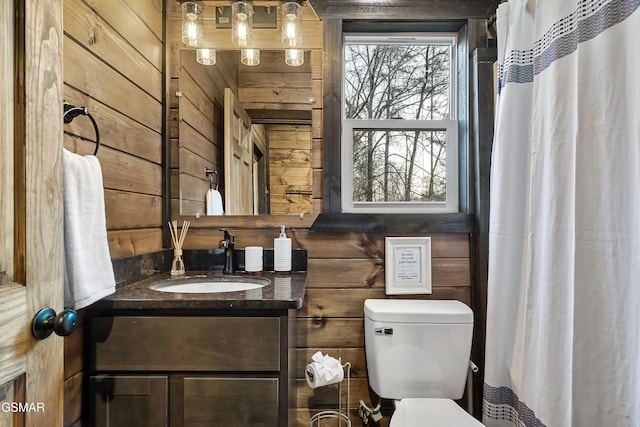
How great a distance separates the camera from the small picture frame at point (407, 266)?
1692 millimetres

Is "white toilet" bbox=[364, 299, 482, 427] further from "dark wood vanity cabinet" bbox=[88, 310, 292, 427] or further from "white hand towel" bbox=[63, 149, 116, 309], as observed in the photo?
"white hand towel" bbox=[63, 149, 116, 309]

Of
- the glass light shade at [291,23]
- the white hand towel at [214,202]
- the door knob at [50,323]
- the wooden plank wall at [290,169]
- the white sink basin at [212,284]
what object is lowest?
the white sink basin at [212,284]

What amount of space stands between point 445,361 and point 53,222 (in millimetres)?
1416

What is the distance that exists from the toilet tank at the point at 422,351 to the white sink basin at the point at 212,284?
0.55 metres

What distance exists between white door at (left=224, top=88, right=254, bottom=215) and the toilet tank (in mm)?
809

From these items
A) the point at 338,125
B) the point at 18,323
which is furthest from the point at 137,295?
the point at 338,125

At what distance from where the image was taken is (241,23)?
1.69 m

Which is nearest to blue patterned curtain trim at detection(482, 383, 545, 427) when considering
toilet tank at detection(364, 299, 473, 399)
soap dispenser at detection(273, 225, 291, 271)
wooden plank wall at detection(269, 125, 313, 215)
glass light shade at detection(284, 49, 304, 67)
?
toilet tank at detection(364, 299, 473, 399)

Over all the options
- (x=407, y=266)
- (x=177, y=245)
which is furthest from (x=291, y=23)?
(x=407, y=266)

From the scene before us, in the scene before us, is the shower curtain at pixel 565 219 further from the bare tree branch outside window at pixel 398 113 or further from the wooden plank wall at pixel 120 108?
the wooden plank wall at pixel 120 108

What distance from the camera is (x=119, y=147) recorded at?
131 centimetres

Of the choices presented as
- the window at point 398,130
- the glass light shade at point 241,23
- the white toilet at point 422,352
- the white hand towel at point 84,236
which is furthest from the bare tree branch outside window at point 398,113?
the white hand towel at point 84,236

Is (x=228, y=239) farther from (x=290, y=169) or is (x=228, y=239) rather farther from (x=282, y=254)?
(x=290, y=169)

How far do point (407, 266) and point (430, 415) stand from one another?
0.62 meters
